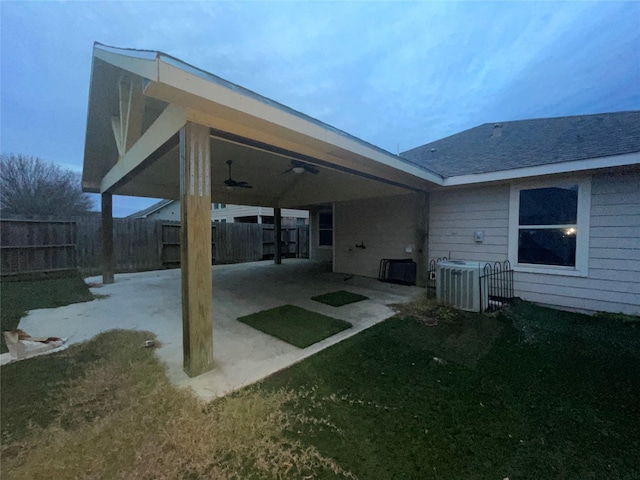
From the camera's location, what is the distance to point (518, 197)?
15.5 feet

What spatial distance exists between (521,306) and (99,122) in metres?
7.95

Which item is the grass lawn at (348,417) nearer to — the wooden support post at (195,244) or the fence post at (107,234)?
the wooden support post at (195,244)

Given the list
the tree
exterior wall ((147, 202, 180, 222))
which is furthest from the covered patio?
exterior wall ((147, 202, 180, 222))

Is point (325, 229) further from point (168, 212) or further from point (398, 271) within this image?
point (168, 212)

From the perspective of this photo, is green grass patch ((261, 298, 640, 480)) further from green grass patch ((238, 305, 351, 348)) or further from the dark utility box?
the dark utility box

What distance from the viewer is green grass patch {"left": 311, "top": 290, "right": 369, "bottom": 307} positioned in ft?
15.8

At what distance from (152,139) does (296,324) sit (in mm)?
3005

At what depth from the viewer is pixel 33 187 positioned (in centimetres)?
1370

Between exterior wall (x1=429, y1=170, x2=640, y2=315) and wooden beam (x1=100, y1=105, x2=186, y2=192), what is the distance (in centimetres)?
534

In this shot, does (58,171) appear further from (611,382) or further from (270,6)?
(611,382)

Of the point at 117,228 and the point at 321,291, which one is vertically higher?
the point at 117,228

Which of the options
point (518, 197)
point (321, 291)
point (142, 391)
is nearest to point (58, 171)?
point (321, 291)

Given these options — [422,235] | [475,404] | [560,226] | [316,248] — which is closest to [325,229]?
[316,248]

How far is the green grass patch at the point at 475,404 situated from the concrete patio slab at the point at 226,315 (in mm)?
385
